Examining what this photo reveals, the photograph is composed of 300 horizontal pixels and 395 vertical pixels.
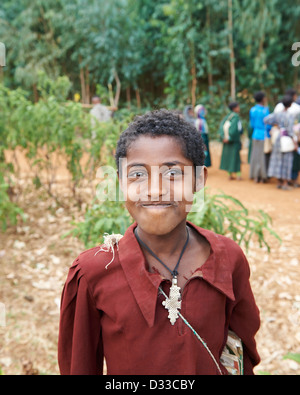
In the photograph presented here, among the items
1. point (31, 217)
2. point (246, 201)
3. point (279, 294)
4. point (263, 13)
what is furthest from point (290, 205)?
point (263, 13)

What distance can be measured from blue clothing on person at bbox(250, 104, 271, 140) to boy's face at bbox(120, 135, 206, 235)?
5765mm

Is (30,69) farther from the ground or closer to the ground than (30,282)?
farther from the ground

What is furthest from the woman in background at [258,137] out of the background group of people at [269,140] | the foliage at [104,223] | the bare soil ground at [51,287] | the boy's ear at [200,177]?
the boy's ear at [200,177]

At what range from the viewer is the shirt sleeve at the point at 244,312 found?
1164 millimetres

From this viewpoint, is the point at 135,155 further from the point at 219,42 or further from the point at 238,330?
the point at 219,42

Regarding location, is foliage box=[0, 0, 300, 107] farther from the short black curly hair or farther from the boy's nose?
the boy's nose

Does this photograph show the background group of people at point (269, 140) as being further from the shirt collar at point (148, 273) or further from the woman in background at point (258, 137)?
the shirt collar at point (148, 273)

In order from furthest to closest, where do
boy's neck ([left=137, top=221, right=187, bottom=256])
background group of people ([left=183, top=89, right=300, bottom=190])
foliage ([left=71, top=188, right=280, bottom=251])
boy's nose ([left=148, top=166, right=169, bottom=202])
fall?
background group of people ([left=183, top=89, right=300, bottom=190]), foliage ([left=71, top=188, right=280, bottom=251]), boy's neck ([left=137, top=221, right=187, bottom=256]), boy's nose ([left=148, top=166, right=169, bottom=202])

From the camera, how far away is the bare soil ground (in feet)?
7.92

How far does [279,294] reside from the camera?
3.04 metres

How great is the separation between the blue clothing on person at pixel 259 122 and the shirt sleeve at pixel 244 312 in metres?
5.61

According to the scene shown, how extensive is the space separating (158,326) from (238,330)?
365 mm

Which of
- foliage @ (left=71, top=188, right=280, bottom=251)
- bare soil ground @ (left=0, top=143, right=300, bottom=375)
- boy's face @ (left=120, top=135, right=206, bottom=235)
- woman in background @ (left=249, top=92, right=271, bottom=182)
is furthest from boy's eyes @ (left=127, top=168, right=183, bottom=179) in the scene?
woman in background @ (left=249, top=92, right=271, bottom=182)

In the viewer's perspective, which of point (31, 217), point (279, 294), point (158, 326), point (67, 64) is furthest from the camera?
point (67, 64)
